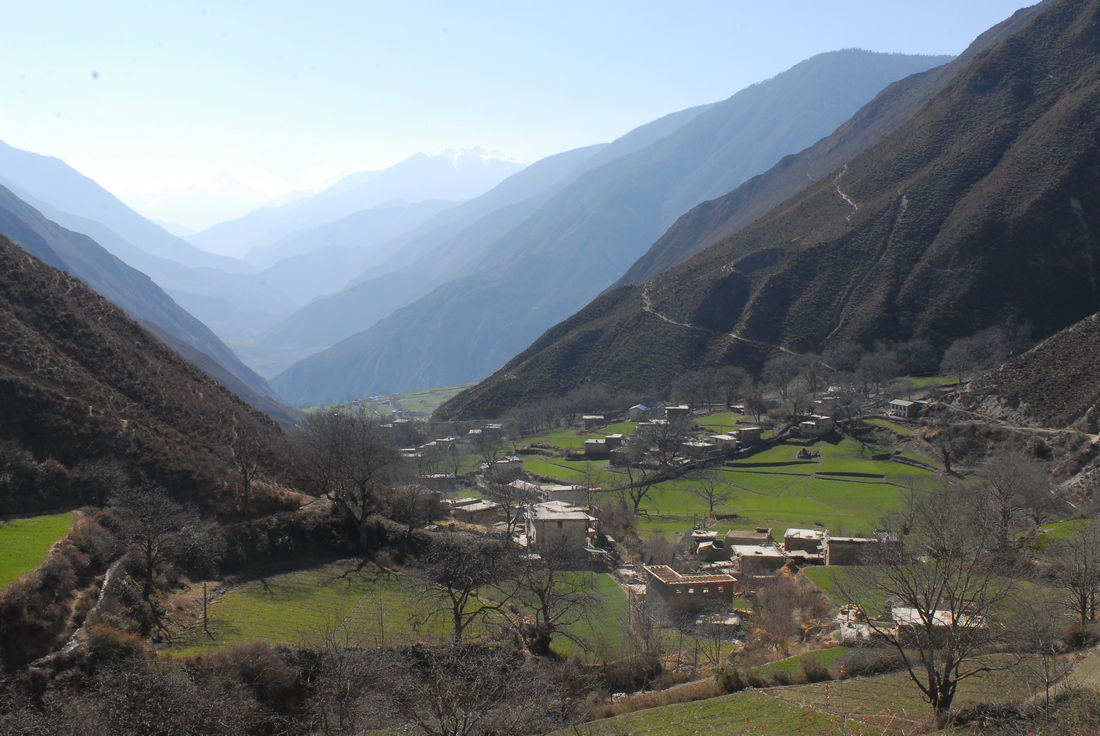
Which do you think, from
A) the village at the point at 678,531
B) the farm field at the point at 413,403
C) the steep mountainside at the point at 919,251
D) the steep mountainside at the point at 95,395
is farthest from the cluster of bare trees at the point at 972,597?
the farm field at the point at 413,403

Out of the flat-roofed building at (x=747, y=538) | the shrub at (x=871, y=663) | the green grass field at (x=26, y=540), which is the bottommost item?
the flat-roofed building at (x=747, y=538)

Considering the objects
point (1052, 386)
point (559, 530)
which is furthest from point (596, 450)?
point (1052, 386)

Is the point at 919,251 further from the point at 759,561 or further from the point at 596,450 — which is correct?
the point at 759,561

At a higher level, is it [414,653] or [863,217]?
[863,217]

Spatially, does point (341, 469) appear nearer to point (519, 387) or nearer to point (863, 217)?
point (519, 387)

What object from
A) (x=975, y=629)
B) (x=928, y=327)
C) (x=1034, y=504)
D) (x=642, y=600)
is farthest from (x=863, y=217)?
(x=975, y=629)

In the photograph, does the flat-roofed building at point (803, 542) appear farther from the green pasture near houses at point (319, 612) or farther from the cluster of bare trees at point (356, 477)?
the green pasture near houses at point (319, 612)
